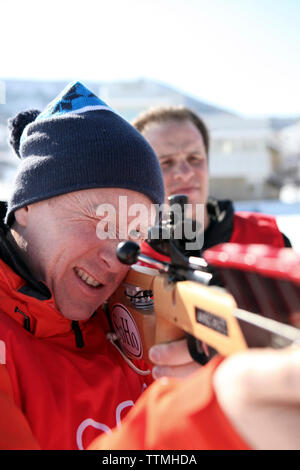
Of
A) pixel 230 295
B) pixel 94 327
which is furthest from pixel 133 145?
pixel 230 295

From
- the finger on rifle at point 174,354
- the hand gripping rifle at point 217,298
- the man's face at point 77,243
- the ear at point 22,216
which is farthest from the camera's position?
the ear at point 22,216

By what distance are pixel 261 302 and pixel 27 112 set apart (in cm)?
193

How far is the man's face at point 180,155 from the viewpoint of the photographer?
11.1 feet

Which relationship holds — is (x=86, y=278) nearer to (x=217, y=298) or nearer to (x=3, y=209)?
(x=3, y=209)

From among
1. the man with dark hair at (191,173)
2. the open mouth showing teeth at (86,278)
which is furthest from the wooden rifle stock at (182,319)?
the man with dark hair at (191,173)

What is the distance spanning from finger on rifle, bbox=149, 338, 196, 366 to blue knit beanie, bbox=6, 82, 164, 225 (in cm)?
82

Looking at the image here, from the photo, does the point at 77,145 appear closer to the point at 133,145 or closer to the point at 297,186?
the point at 133,145

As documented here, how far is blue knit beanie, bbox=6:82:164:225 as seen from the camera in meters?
1.87

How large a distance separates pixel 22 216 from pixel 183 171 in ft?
5.77

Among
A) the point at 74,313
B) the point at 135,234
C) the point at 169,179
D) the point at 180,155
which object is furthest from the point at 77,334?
the point at 180,155

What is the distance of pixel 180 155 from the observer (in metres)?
3.41

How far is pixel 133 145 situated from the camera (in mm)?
2027

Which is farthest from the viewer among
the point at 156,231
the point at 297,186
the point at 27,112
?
the point at 297,186

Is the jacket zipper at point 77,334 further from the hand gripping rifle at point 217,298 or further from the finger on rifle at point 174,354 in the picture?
the finger on rifle at point 174,354
